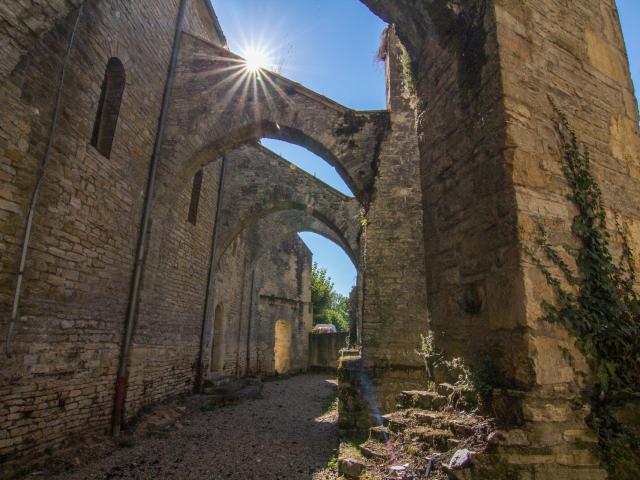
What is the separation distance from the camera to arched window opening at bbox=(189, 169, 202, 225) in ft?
31.7

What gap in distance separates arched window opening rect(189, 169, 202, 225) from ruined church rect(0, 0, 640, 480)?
79mm

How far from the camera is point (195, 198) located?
9.85 m

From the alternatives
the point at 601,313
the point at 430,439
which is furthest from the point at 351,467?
the point at 601,313

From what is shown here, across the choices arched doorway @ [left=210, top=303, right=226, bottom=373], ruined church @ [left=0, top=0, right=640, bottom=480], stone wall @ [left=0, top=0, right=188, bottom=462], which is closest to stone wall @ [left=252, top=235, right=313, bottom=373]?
arched doorway @ [left=210, top=303, right=226, bottom=373]

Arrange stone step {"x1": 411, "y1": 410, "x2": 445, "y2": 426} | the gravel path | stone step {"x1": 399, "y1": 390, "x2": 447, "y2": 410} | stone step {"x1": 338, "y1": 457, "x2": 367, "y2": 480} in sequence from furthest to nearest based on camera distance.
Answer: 1. the gravel path
2. stone step {"x1": 338, "y1": 457, "x2": 367, "y2": 480}
3. stone step {"x1": 399, "y1": 390, "x2": 447, "y2": 410}
4. stone step {"x1": 411, "y1": 410, "x2": 445, "y2": 426}

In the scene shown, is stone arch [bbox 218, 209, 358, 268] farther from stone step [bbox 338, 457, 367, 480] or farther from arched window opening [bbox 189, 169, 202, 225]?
stone step [bbox 338, 457, 367, 480]

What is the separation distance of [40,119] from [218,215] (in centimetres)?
657

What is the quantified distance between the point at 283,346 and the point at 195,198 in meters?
10.9

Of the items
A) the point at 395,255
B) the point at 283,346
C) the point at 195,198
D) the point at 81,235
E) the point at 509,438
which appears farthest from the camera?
the point at 283,346

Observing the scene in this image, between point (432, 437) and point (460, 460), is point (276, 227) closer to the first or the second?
point (432, 437)

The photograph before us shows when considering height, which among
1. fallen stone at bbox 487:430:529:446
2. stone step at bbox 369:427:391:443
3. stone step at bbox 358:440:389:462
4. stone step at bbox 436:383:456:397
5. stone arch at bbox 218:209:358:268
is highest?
stone arch at bbox 218:209:358:268

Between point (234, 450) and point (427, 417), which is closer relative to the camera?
point (427, 417)

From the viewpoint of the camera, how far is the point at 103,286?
5.90 m

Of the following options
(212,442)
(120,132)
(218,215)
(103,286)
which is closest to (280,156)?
(218,215)
